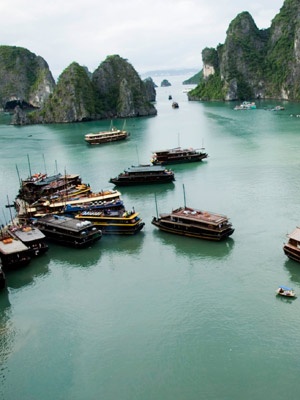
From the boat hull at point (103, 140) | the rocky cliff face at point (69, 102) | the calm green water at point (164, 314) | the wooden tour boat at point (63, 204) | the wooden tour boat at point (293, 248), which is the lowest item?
the calm green water at point (164, 314)

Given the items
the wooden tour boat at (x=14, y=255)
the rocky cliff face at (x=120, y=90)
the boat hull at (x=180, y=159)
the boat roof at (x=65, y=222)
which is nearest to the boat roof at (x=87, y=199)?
the boat roof at (x=65, y=222)

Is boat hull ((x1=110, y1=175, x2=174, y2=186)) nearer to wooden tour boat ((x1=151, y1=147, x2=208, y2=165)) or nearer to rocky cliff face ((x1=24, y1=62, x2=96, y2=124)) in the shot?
wooden tour boat ((x1=151, y1=147, x2=208, y2=165))

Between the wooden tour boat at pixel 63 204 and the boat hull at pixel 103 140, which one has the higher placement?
the boat hull at pixel 103 140

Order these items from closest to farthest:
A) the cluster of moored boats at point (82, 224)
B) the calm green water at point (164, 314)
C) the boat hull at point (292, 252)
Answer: the calm green water at point (164, 314)
the boat hull at point (292, 252)
the cluster of moored boats at point (82, 224)

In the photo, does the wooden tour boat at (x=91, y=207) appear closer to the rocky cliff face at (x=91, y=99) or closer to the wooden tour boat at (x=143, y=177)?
the wooden tour boat at (x=143, y=177)

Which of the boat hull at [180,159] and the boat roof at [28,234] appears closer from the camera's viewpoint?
the boat roof at [28,234]

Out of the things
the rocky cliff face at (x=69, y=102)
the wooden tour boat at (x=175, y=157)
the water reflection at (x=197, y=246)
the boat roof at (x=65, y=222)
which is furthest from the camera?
the rocky cliff face at (x=69, y=102)

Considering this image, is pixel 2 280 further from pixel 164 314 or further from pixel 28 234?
pixel 164 314

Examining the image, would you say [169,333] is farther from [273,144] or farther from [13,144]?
[13,144]

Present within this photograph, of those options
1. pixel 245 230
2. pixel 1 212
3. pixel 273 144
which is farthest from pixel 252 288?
pixel 273 144
